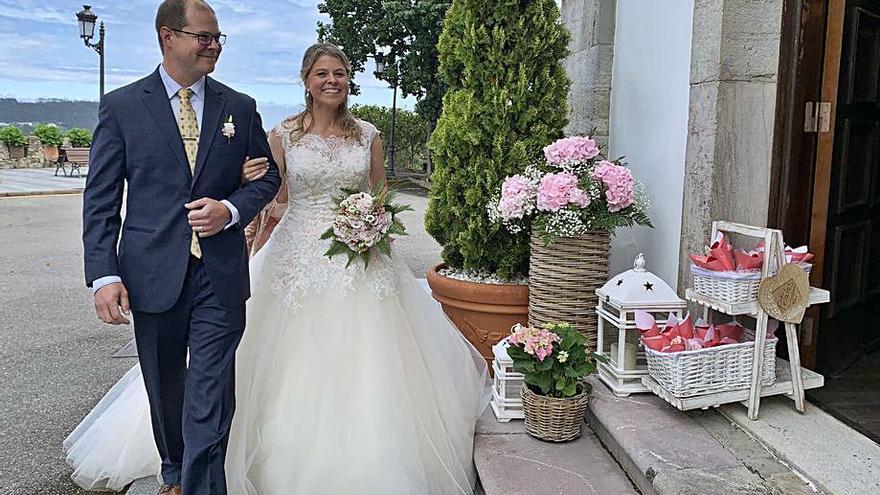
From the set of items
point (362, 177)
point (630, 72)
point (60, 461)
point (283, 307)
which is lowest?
point (60, 461)

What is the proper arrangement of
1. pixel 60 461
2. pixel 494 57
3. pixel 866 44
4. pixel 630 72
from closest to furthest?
1. pixel 60 461
2. pixel 866 44
3. pixel 494 57
4. pixel 630 72

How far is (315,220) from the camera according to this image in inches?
136

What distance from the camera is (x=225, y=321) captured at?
2607 millimetres

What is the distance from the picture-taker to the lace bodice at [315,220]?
10.8ft

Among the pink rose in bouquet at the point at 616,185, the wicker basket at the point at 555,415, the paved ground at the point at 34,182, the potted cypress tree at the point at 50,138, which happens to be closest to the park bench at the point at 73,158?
the paved ground at the point at 34,182

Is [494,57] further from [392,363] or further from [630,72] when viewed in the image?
[392,363]

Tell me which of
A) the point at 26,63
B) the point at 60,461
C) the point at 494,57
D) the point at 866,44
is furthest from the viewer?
the point at 26,63

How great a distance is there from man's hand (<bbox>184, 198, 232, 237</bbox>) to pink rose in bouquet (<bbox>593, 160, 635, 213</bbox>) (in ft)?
6.55

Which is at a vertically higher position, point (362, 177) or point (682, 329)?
point (362, 177)

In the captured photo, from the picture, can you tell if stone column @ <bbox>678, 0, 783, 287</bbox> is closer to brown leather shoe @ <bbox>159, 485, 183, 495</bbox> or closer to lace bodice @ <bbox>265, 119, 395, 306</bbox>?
lace bodice @ <bbox>265, 119, 395, 306</bbox>

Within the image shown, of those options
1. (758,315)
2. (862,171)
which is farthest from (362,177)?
(862,171)

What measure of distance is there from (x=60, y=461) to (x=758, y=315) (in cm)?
318

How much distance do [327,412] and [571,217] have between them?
1.55 metres

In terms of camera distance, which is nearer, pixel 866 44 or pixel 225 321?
pixel 225 321
